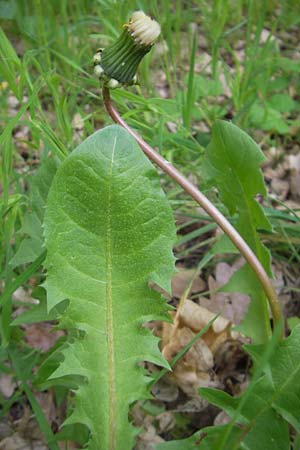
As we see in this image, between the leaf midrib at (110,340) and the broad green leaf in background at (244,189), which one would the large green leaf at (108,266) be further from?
the broad green leaf in background at (244,189)

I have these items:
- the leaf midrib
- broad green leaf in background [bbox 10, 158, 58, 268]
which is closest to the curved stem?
the leaf midrib

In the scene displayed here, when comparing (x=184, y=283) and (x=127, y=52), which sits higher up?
(x=127, y=52)

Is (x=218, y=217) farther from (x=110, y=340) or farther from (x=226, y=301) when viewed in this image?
(x=226, y=301)

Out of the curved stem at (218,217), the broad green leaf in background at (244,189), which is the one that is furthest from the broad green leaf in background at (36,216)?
the broad green leaf in background at (244,189)

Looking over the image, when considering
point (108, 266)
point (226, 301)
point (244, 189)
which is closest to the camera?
point (108, 266)

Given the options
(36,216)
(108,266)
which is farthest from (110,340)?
(36,216)
